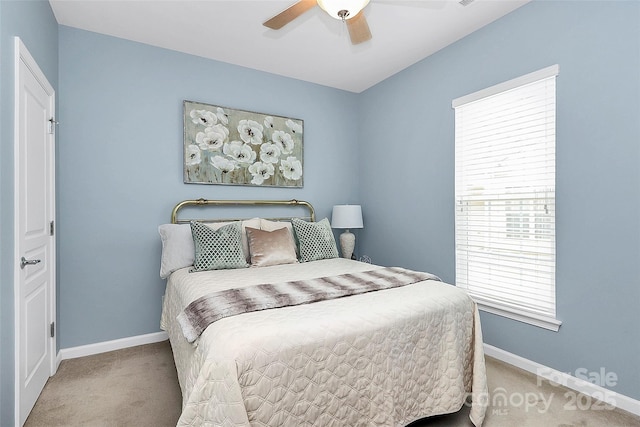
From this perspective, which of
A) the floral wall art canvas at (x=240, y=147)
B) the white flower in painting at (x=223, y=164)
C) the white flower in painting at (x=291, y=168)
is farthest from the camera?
the white flower in painting at (x=291, y=168)

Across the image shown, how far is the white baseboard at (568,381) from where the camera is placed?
2.02m

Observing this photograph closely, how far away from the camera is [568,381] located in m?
2.29

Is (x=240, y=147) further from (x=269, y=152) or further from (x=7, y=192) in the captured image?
(x=7, y=192)

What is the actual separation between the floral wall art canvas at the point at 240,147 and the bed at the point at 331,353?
1358 millimetres

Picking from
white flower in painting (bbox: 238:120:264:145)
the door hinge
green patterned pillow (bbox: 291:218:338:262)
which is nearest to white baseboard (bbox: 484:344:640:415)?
green patterned pillow (bbox: 291:218:338:262)

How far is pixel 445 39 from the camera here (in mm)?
3039

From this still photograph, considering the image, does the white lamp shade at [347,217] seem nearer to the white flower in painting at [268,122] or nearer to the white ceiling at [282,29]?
the white flower in painting at [268,122]

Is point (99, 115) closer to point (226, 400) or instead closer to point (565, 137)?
point (226, 400)

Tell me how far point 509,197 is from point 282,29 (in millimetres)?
2433

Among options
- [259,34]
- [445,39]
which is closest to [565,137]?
[445,39]

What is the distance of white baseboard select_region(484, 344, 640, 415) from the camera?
79.4 inches

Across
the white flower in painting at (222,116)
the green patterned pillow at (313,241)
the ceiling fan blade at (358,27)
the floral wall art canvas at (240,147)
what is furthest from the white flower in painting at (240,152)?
the ceiling fan blade at (358,27)

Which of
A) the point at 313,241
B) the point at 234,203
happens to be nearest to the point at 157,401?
the point at 313,241

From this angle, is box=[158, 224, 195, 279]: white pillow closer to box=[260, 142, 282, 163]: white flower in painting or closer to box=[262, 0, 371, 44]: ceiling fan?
box=[260, 142, 282, 163]: white flower in painting
